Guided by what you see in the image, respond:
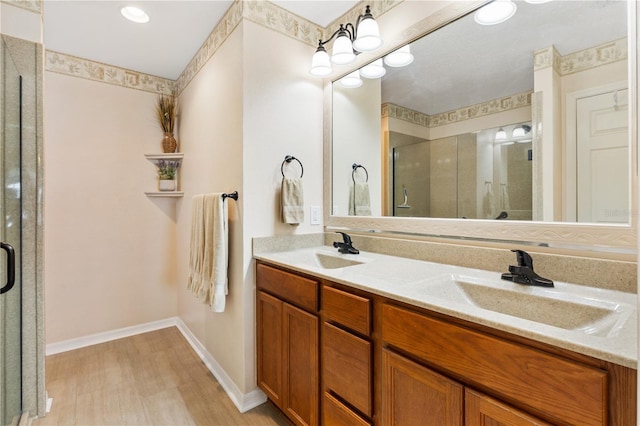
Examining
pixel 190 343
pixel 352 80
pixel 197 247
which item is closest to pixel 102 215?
pixel 197 247

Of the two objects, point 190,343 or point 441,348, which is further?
point 190,343

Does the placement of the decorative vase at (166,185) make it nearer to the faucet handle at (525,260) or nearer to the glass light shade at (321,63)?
the glass light shade at (321,63)

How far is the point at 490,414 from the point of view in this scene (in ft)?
2.58

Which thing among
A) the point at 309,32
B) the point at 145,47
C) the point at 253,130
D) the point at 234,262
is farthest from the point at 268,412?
the point at 145,47

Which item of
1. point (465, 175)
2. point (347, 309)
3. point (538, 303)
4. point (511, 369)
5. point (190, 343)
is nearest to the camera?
point (511, 369)

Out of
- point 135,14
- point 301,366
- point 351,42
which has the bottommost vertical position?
point 301,366

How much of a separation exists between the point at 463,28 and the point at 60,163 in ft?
10.1

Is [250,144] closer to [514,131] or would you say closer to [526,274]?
[514,131]

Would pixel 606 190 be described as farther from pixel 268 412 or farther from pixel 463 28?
pixel 268 412

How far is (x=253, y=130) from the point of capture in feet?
5.97

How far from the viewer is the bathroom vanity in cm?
66

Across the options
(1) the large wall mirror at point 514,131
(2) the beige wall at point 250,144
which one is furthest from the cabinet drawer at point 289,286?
(1) the large wall mirror at point 514,131

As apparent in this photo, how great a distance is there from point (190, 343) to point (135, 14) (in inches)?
99.7

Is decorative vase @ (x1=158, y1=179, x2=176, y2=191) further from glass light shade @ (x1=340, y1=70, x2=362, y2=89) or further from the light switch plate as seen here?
glass light shade @ (x1=340, y1=70, x2=362, y2=89)
